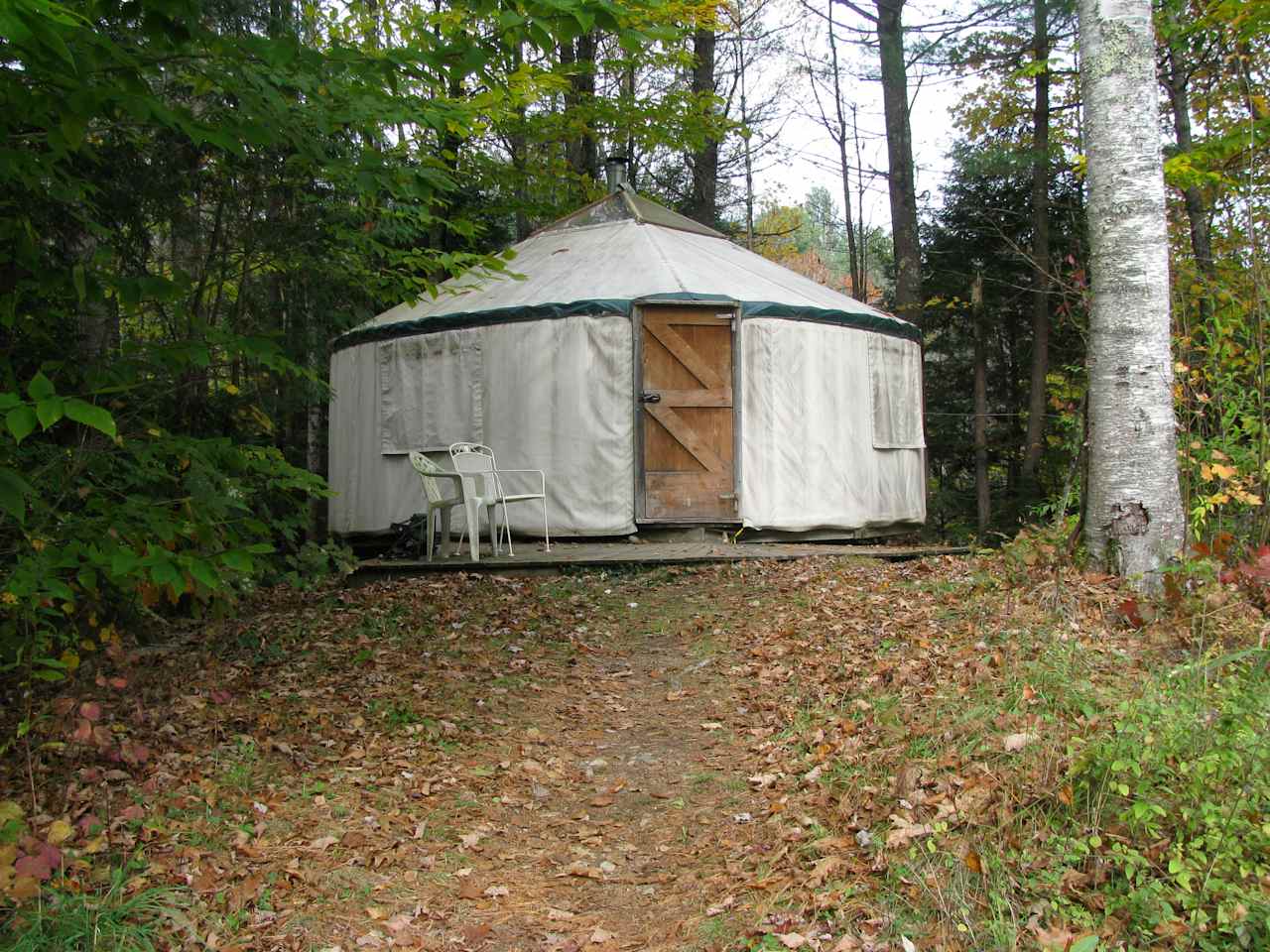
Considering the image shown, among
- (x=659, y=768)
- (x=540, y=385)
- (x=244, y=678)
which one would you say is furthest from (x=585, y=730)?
(x=540, y=385)

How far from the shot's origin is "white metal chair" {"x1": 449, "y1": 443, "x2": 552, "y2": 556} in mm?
6664

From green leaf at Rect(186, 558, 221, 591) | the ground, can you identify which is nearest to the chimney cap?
the ground

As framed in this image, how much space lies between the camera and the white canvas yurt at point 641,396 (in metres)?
7.35

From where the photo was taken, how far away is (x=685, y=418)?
7.41 metres

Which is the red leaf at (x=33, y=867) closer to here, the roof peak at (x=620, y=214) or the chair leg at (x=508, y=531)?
the chair leg at (x=508, y=531)

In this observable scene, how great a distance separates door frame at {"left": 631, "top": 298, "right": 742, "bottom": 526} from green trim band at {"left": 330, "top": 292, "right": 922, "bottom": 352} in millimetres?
49

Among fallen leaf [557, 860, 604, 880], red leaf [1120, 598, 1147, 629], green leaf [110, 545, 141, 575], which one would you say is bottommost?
fallen leaf [557, 860, 604, 880]

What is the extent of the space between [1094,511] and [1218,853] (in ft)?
7.20

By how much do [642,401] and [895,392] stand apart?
8.22 ft

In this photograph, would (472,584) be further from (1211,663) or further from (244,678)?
(1211,663)

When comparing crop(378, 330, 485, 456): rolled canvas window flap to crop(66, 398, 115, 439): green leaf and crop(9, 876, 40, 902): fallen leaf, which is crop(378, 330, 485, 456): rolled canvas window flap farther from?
crop(66, 398, 115, 439): green leaf

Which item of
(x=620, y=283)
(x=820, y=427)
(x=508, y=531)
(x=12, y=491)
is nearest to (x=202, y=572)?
(x=12, y=491)

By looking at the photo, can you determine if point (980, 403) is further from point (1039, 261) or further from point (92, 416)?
point (92, 416)

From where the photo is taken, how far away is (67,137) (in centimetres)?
231
